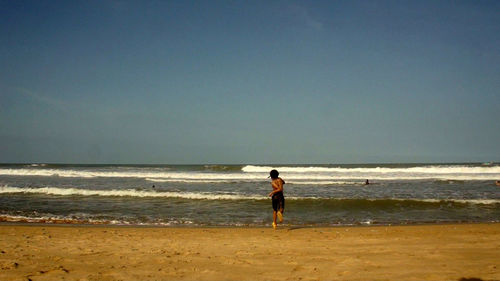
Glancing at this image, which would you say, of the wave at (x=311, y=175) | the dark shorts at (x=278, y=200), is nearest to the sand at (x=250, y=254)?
the dark shorts at (x=278, y=200)

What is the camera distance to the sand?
234 inches

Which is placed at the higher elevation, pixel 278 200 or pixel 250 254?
pixel 278 200

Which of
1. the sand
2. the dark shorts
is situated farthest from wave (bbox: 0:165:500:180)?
the sand

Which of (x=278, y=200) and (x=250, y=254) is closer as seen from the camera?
(x=250, y=254)

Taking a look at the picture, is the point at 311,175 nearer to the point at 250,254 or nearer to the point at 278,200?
the point at 278,200

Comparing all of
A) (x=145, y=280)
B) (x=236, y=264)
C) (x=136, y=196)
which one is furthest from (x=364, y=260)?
(x=136, y=196)

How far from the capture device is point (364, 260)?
6762mm

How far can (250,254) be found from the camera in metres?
7.41

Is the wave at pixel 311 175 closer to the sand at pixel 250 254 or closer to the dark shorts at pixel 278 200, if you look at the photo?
the dark shorts at pixel 278 200

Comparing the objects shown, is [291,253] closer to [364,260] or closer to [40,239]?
[364,260]

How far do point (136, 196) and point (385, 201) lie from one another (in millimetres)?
12778

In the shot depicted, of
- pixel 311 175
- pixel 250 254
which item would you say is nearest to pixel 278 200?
pixel 250 254

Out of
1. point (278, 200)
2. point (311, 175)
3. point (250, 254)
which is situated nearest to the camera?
point (250, 254)

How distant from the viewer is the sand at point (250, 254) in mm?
5934
